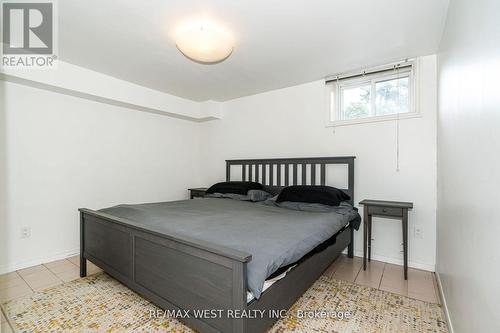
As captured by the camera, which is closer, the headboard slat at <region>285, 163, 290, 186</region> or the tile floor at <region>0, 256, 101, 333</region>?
the tile floor at <region>0, 256, 101, 333</region>

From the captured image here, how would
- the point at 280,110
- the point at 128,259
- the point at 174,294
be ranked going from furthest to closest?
the point at 280,110 < the point at 128,259 < the point at 174,294

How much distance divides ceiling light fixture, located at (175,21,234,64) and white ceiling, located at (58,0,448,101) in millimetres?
98

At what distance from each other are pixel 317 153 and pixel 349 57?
130 centimetres

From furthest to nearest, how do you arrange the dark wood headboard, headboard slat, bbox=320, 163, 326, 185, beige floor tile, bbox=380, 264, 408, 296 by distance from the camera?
headboard slat, bbox=320, 163, 326, 185 < the dark wood headboard < beige floor tile, bbox=380, 264, 408, 296

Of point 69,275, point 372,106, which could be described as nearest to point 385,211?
point 372,106

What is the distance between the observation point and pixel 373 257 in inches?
121

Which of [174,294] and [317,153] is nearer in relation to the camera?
[174,294]

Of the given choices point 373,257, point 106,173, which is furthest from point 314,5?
point 106,173

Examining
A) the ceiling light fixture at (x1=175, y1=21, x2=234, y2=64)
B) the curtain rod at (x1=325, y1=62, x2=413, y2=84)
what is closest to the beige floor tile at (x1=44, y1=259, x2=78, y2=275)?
the ceiling light fixture at (x1=175, y1=21, x2=234, y2=64)

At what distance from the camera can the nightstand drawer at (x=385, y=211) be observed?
2582 mm

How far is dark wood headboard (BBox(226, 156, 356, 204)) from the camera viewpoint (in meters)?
3.18

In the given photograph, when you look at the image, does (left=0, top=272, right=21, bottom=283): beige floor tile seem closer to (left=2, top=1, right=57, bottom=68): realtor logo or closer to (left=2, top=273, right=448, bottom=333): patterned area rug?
(left=2, top=273, right=448, bottom=333): patterned area rug

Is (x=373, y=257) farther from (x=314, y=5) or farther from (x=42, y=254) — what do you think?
(x=42, y=254)

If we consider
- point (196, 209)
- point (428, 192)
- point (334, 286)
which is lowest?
point (334, 286)
